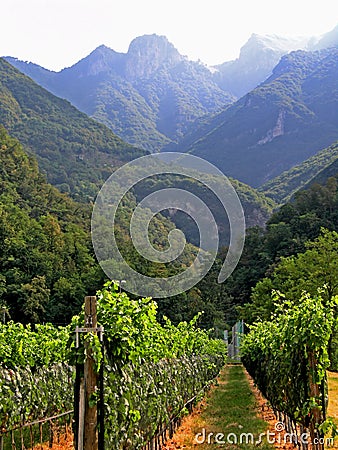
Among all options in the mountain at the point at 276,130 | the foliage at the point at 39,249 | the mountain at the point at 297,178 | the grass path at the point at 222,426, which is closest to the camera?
the grass path at the point at 222,426

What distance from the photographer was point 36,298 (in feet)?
146

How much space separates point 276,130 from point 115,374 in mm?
137247

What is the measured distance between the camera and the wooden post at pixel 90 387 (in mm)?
4805

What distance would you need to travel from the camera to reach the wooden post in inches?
189

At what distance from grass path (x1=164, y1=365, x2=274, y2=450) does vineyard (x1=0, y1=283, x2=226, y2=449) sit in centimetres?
48

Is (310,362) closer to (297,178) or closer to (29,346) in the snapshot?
(29,346)

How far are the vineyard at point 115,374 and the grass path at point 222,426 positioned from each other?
48cm

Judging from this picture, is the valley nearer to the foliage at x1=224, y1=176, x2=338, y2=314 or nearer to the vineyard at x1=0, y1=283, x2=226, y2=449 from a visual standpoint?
the vineyard at x1=0, y1=283, x2=226, y2=449

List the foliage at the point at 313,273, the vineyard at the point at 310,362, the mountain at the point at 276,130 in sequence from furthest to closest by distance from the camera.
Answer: the mountain at the point at 276,130, the foliage at the point at 313,273, the vineyard at the point at 310,362

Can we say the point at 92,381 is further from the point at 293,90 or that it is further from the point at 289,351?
the point at 293,90

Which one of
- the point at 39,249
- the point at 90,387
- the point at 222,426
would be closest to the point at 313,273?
the point at 222,426

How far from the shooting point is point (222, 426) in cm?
1205

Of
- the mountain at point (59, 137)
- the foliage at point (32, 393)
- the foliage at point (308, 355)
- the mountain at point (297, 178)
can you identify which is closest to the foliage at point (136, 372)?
the foliage at point (308, 355)

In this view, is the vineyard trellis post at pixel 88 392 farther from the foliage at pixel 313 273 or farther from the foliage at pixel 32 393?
the foliage at pixel 313 273
